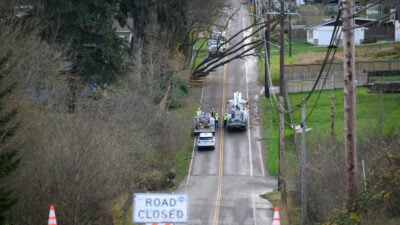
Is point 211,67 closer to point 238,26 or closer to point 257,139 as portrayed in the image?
point 257,139

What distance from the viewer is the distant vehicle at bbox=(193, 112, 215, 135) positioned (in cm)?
5559

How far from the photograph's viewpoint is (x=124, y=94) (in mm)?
39875

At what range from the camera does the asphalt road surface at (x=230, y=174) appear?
123 feet

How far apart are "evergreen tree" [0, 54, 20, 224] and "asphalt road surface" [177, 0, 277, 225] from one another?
1470 centimetres

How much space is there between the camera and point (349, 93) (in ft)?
59.8

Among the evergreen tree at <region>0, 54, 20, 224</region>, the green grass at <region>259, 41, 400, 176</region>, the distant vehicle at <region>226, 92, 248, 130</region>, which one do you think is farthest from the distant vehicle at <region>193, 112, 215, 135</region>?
the evergreen tree at <region>0, 54, 20, 224</region>

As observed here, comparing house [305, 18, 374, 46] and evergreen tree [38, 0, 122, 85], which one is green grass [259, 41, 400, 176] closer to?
evergreen tree [38, 0, 122, 85]

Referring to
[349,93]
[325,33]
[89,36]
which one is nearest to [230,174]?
[89,36]


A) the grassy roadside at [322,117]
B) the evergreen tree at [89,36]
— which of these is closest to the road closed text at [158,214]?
the grassy roadside at [322,117]

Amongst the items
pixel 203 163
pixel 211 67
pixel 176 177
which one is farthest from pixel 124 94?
pixel 211 67

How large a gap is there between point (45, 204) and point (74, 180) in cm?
109

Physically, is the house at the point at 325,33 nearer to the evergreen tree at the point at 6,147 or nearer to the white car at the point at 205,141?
the white car at the point at 205,141

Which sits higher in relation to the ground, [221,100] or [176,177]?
[221,100]

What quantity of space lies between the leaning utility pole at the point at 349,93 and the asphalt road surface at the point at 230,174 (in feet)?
53.6
